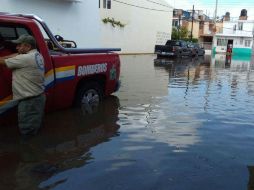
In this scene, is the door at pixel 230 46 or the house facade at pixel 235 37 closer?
the door at pixel 230 46

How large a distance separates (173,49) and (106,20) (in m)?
6.56

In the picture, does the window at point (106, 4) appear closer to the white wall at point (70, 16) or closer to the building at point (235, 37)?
the white wall at point (70, 16)

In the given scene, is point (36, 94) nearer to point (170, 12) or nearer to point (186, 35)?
point (170, 12)

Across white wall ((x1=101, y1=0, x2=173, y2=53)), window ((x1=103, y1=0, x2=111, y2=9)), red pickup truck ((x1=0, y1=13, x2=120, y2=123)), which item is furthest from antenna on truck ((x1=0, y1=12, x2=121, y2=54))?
window ((x1=103, y1=0, x2=111, y2=9))

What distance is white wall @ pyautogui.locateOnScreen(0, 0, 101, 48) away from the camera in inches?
877

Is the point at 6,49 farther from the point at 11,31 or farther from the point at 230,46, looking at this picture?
the point at 230,46

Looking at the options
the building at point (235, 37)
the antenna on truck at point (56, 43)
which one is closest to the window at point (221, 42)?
the building at point (235, 37)

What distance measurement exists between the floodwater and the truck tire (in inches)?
8.0

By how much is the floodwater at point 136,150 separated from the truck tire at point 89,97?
0.67ft

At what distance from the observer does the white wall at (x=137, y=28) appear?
124 feet

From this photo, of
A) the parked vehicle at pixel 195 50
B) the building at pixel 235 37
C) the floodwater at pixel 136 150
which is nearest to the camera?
the floodwater at pixel 136 150

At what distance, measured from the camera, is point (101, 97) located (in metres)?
9.23

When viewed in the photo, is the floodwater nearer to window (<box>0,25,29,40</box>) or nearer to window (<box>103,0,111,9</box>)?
window (<box>0,25,29,40</box>)

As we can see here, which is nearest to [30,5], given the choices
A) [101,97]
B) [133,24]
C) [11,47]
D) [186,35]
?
[101,97]
